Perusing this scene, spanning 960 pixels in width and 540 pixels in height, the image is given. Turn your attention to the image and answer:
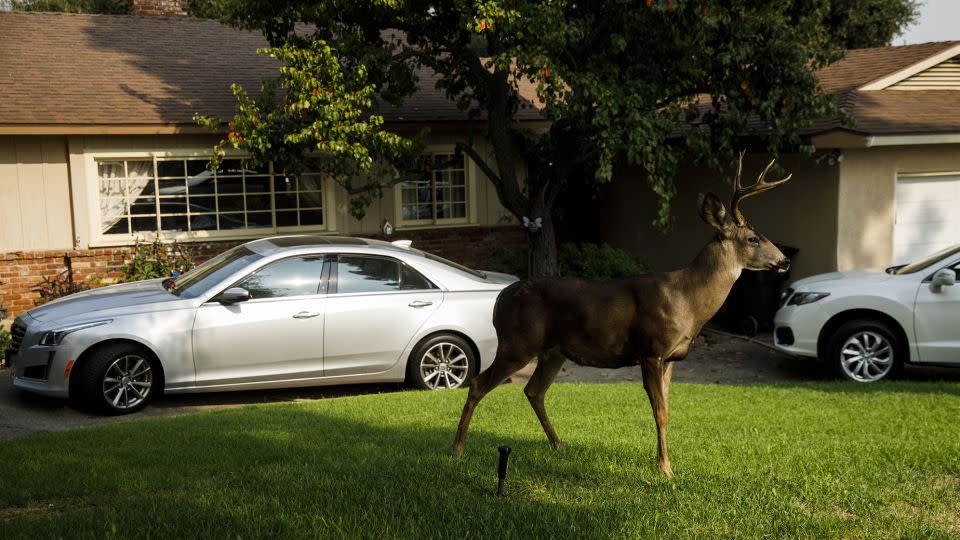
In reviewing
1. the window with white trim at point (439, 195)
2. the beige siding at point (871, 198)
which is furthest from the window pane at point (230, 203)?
the beige siding at point (871, 198)

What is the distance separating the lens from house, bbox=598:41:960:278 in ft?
46.0

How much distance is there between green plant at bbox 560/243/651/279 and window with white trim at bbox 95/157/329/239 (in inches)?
156

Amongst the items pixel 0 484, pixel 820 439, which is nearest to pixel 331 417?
pixel 0 484

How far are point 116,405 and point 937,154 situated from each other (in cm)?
1183

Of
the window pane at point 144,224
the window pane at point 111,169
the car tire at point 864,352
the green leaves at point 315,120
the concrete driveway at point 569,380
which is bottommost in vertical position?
Answer: the concrete driveway at point 569,380

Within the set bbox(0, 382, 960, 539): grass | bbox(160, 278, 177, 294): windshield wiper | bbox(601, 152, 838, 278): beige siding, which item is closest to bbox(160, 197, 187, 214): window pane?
bbox(160, 278, 177, 294): windshield wiper

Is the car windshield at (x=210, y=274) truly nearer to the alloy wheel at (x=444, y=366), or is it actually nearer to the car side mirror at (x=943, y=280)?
the alloy wheel at (x=444, y=366)

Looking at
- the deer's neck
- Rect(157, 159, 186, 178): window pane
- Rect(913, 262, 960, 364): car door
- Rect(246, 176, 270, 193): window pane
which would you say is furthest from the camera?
Rect(246, 176, 270, 193): window pane

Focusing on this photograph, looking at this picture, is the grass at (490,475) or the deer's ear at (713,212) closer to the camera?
the grass at (490,475)

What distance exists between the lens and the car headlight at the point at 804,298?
37.7ft

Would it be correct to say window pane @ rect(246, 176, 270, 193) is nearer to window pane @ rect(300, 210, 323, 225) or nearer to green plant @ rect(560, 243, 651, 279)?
window pane @ rect(300, 210, 323, 225)

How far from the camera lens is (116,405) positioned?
9531 mm

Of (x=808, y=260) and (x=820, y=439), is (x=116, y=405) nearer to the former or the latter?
(x=820, y=439)

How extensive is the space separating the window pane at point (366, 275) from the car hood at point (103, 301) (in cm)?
166
